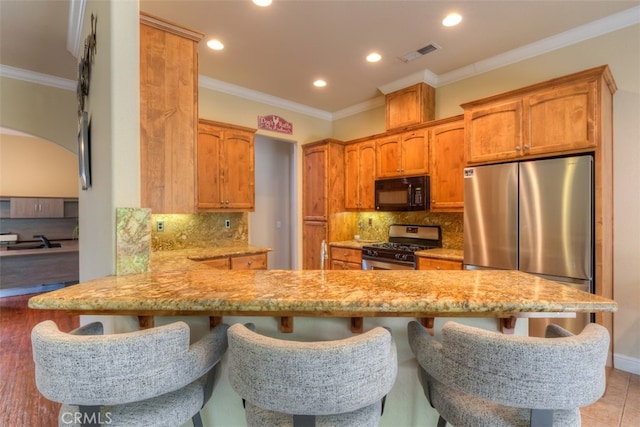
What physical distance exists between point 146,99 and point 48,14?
5.30 ft

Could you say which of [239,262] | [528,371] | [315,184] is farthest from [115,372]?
[315,184]

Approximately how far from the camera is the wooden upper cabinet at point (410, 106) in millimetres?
3795

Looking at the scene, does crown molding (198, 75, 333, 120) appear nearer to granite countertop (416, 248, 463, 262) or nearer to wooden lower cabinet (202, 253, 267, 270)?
wooden lower cabinet (202, 253, 267, 270)

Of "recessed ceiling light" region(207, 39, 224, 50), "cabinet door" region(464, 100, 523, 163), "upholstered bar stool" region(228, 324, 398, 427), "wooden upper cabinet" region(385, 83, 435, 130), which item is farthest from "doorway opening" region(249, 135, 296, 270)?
"upholstered bar stool" region(228, 324, 398, 427)

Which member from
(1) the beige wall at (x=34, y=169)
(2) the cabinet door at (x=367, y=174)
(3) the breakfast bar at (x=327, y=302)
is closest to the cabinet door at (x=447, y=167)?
(2) the cabinet door at (x=367, y=174)

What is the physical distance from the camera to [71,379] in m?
0.86

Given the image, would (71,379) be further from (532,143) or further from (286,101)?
(286,101)

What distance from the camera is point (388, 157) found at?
4.12m

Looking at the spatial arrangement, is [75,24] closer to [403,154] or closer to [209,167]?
[209,167]

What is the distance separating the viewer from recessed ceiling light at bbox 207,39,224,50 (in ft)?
9.82

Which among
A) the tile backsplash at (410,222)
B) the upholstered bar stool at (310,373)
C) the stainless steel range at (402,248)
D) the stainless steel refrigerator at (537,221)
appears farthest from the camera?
the tile backsplash at (410,222)

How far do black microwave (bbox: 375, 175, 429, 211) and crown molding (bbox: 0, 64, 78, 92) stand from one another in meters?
4.04

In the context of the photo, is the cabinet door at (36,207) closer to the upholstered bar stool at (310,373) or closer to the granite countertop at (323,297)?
the granite countertop at (323,297)

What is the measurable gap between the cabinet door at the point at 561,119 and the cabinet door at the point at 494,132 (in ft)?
0.29
